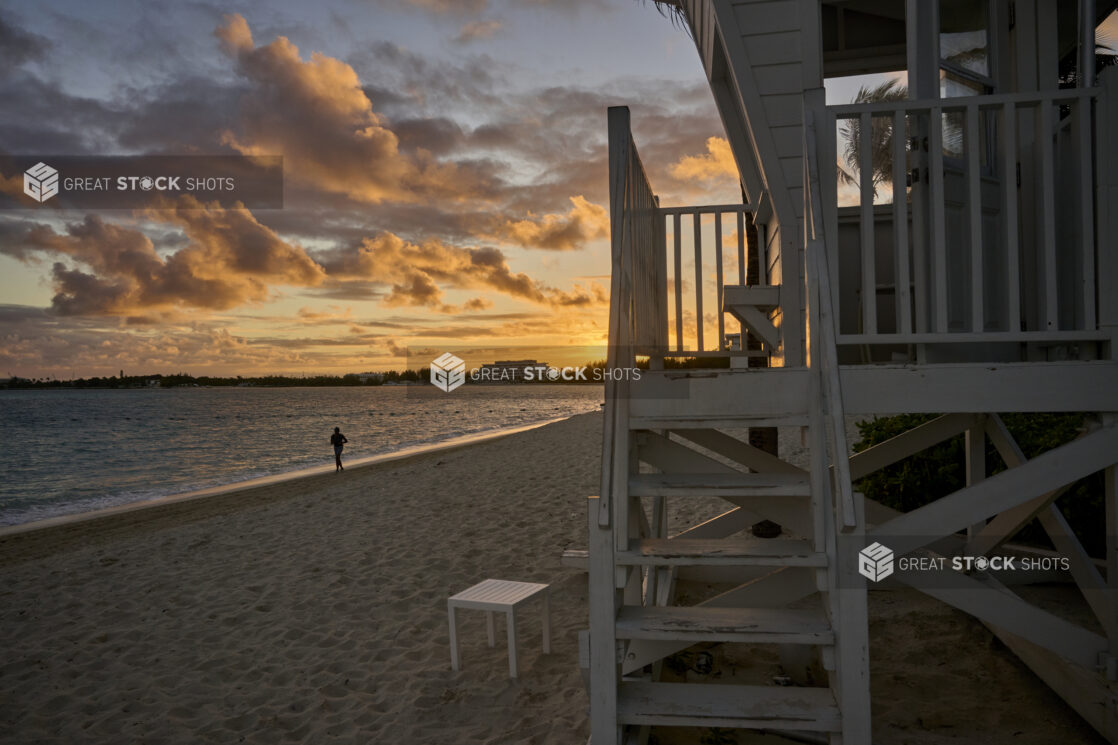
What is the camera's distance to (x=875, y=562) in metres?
2.45

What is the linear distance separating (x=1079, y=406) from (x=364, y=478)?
45.7 ft

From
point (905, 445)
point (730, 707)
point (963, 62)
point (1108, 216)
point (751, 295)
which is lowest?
point (730, 707)

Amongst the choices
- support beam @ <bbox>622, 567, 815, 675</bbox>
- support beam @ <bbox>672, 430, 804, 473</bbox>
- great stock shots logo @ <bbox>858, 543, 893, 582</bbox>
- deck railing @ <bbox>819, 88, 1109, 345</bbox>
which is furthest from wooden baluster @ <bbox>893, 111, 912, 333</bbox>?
support beam @ <bbox>672, 430, 804, 473</bbox>

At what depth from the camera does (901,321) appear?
294 cm

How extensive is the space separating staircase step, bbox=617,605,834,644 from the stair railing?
418 millimetres

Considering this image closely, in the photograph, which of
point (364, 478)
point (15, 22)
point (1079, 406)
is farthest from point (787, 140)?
point (15, 22)

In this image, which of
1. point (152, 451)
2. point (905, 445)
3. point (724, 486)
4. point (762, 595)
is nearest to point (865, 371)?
point (724, 486)

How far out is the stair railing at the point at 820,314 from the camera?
8.24 ft

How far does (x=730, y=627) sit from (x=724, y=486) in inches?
21.6

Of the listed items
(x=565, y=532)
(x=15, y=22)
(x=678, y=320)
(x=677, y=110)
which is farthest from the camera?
(x=15, y=22)

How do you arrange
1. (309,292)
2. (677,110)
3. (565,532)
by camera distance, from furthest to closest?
(309,292) → (677,110) → (565,532)

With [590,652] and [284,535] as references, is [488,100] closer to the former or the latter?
[284,535]

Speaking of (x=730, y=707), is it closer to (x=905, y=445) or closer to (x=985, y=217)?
(x=905, y=445)

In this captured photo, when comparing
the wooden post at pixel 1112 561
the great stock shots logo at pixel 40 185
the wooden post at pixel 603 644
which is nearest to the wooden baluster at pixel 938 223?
the wooden post at pixel 1112 561
